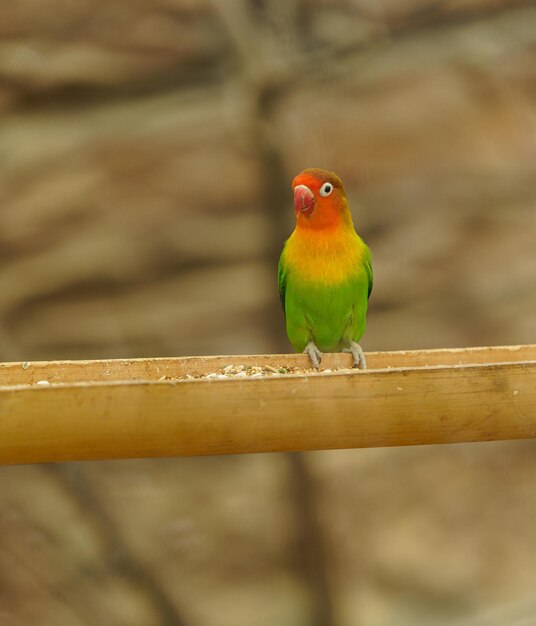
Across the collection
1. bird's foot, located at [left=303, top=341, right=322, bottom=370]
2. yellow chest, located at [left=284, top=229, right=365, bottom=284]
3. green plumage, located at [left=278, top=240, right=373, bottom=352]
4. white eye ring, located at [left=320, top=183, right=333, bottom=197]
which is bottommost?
bird's foot, located at [left=303, top=341, right=322, bottom=370]

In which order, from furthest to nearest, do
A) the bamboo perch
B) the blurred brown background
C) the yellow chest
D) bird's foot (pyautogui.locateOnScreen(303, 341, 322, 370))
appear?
the blurred brown background
the yellow chest
bird's foot (pyautogui.locateOnScreen(303, 341, 322, 370))
the bamboo perch

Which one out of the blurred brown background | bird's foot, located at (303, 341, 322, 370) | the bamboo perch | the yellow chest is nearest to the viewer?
the bamboo perch

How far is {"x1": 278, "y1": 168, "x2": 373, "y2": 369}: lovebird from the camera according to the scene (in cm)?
181

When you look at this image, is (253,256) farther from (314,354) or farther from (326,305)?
(314,354)

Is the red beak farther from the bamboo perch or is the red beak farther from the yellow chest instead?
the bamboo perch

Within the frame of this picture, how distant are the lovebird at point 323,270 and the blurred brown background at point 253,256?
0.49 meters

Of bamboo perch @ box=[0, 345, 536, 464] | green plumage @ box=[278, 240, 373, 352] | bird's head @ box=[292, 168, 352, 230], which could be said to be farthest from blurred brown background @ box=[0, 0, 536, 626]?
bamboo perch @ box=[0, 345, 536, 464]

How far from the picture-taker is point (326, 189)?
1.81 meters

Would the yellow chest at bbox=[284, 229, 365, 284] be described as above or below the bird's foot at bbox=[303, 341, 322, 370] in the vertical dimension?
above

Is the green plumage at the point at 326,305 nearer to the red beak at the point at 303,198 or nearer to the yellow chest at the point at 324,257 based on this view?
the yellow chest at the point at 324,257

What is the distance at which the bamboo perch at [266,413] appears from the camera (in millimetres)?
1097

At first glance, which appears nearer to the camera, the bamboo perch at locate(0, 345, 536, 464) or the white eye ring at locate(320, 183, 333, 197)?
the bamboo perch at locate(0, 345, 536, 464)

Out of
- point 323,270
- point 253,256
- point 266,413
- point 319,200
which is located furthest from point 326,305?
point 266,413

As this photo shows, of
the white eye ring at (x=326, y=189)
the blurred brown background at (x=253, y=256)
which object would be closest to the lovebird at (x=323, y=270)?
the white eye ring at (x=326, y=189)
